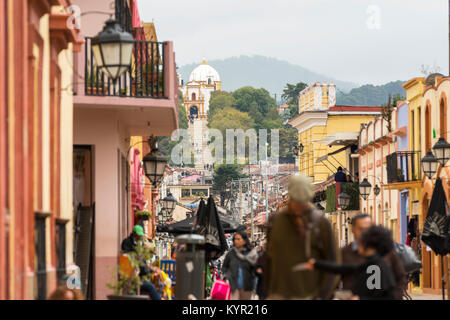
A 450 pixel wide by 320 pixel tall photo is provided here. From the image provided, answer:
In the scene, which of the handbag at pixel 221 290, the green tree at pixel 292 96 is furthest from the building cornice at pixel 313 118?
the green tree at pixel 292 96

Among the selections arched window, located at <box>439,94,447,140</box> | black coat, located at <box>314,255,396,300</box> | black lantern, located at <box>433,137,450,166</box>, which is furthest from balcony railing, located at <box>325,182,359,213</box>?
black coat, located at <box>314,255,396,300</box>

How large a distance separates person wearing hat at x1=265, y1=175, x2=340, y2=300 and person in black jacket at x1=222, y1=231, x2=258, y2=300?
27.6 feet

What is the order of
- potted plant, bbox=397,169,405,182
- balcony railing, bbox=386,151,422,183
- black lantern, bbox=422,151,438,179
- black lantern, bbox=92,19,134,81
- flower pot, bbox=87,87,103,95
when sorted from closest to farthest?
black lantern, bbox=92,19,134,81, flower pot, bbox=87,87,103,95, black lantern, bbox=422,151,438,179, balcony railing, bbox=386,151,422,183, potted plant, bbox=397,169,405,182

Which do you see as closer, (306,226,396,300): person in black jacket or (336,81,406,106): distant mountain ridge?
(306,226,396,300): person in black jacket

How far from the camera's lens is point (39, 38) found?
1073 cm

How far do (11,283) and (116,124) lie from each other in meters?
10.1

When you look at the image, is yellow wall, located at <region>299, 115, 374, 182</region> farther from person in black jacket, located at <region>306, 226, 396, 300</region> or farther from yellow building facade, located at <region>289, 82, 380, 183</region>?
person in black jacket, located at <region>306, 226, 396, 300</region>

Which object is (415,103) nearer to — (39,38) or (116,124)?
(116,124)

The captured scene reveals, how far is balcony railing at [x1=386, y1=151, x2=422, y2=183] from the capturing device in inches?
1465

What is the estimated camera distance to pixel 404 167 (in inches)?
1550

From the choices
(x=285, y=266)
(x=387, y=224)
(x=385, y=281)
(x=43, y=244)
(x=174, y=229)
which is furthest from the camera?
(x=387, y=224)

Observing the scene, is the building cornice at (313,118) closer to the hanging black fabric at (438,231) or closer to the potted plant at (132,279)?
the hanging black fabric at (438,231)

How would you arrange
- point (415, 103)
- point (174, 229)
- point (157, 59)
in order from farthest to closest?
point (415, 103) < point (174, 229) < point (157, 59)

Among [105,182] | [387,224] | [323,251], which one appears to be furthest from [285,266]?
[387,224]
